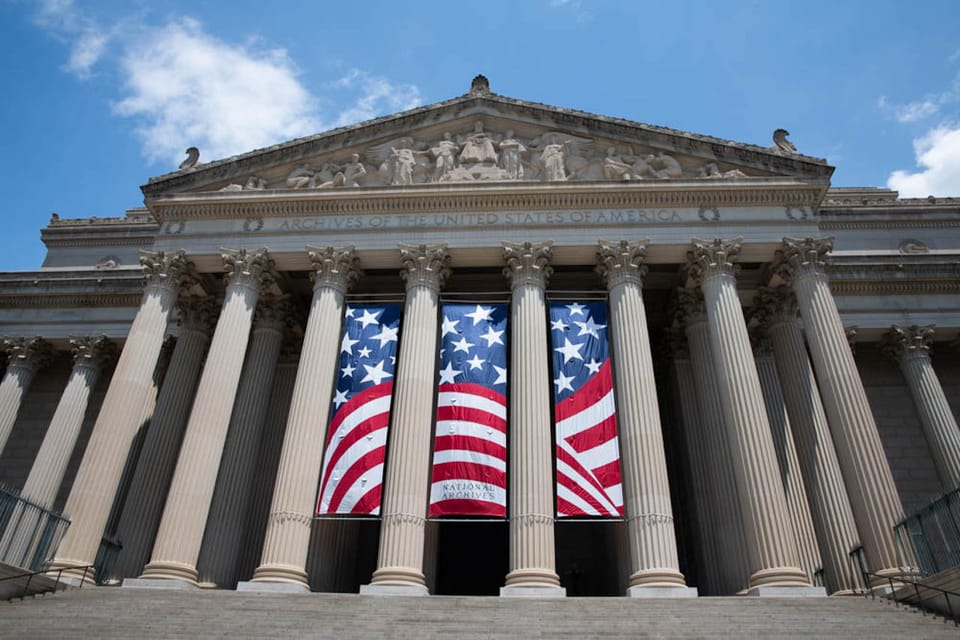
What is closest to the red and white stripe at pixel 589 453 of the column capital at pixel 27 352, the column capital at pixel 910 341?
the column capital at pixel 910 341

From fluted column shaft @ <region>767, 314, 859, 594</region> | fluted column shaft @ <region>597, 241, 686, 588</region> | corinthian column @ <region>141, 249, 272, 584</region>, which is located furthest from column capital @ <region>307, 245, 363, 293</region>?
fluted column shaft @ <region>767, 314, 859, 594</region>

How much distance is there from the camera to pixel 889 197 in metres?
35.8

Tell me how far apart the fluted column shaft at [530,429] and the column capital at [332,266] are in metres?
5.00

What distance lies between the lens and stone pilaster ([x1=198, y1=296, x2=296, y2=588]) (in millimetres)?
20953

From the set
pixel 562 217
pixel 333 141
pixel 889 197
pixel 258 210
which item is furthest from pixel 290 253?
pixel 889 197

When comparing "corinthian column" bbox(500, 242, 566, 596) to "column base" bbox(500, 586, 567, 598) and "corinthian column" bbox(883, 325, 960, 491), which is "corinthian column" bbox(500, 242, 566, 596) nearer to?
"column base" bbox(500, 586, 567, 598)

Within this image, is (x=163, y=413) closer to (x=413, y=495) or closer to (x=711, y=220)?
(x=413, y=495)

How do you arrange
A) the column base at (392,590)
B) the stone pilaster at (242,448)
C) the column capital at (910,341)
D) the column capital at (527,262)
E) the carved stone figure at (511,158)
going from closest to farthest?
1. the column base at (392,590)
2. the stone pilaster at (242,448)
3. the column capital at (527,262)
4. the carved stone figure at (511,158)
5. the column capital at (910,341)

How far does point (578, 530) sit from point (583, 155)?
542 inches

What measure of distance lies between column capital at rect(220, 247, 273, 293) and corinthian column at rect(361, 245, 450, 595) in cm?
456

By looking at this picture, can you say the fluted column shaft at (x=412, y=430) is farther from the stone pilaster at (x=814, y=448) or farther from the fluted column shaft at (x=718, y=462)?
the stone pilaster at (x=814, y=448)

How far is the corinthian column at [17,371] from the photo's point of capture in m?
27.6

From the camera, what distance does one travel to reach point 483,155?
24172 mm

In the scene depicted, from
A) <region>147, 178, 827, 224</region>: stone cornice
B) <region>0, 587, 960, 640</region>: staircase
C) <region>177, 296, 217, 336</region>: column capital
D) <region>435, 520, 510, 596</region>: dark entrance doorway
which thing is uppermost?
<region>147, 178, 827, 224</region>: stone cornice
